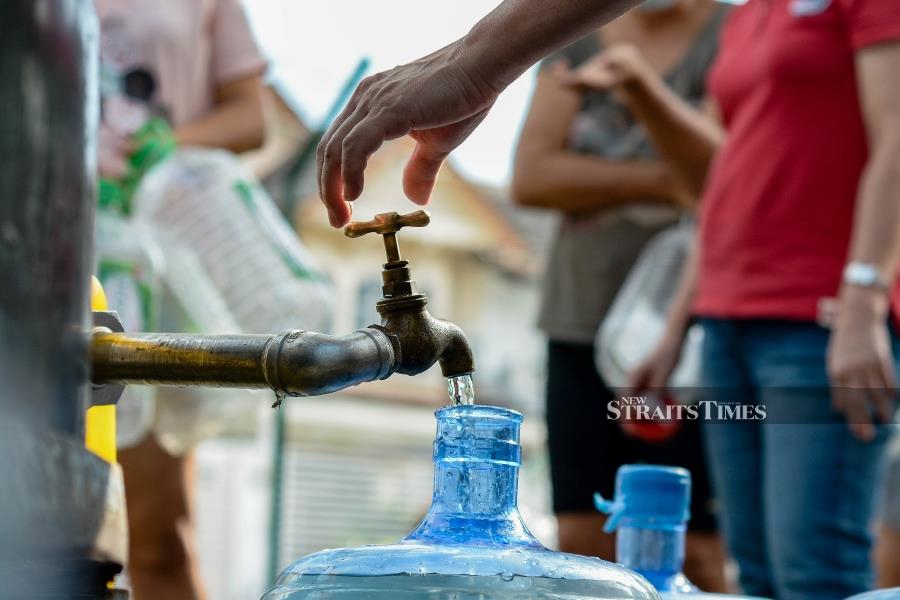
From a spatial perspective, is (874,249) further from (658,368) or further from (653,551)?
(653,551)

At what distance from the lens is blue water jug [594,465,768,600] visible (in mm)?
1625

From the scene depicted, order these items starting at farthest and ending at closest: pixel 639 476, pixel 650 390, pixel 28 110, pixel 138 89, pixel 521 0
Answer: pixel 138 89 → pixel 650 390 → pixel 639 476 → pixel 521 0 → pixel 28 110

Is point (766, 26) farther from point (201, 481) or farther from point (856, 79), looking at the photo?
point (201, 481)

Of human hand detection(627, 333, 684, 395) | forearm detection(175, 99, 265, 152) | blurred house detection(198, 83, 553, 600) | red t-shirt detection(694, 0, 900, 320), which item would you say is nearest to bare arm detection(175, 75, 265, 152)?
forearm detection(175, 99, 265, 152)

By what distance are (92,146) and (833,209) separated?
6.04 ft

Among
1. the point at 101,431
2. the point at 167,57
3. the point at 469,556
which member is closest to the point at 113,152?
the point at 167,57

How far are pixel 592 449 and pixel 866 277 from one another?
0.99 m

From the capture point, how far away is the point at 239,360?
1.06 metres

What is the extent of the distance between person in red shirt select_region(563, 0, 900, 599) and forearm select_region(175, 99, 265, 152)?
1211 mm

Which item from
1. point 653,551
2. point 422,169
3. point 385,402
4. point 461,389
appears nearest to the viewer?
point 461,389

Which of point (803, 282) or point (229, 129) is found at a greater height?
point (229, 129)

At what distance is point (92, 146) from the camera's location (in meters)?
0.96

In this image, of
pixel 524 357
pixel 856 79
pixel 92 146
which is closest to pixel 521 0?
pixel 92 146

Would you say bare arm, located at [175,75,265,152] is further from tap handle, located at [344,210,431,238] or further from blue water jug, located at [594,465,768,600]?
tap handle, located at [344,210,431,238]
